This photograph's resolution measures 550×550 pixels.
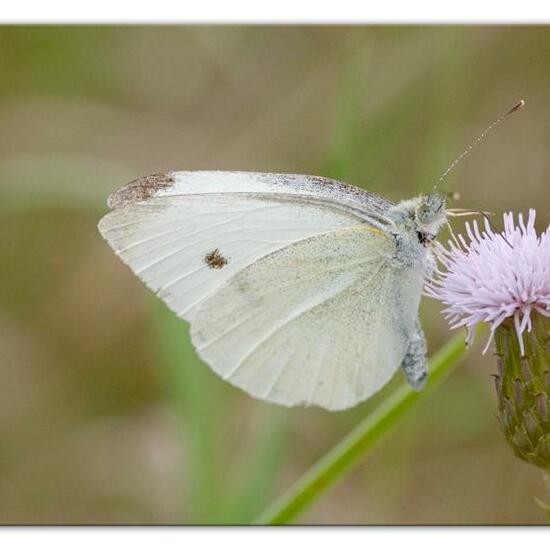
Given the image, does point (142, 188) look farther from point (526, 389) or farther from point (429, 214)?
point (526, 389)

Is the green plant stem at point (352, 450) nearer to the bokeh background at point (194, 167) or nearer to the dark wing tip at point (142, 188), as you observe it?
the bokeh background at point (194, 167)

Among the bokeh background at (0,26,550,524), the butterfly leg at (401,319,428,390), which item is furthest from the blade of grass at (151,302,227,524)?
the butterfly leg at (401,319,428,390)

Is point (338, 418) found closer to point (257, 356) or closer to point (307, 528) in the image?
point (307, 528)

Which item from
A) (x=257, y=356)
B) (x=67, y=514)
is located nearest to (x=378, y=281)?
(x=257, y=356)

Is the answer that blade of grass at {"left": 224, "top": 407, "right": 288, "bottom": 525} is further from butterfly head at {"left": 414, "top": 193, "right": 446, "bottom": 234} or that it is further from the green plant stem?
butterfly head at {"left": 414, "top": 193, "right": 446, "bottom": 234}

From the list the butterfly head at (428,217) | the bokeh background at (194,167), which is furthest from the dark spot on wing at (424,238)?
the bokeh background at (194,167)

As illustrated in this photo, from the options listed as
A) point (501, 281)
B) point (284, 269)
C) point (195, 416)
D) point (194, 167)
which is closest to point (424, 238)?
point (501, 281)
